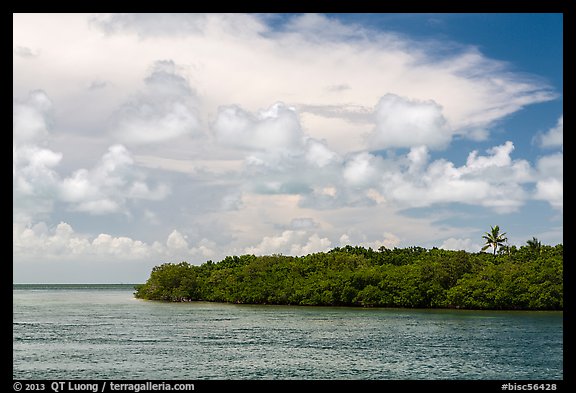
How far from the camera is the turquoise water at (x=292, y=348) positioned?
80.4ft

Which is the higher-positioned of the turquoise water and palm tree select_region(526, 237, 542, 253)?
palm tree select_region(526, 237, 542, 253)

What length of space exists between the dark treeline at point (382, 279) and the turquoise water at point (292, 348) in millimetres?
7614

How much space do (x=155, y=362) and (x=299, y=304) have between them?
139ft

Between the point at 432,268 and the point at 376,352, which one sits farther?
the point at 432,268

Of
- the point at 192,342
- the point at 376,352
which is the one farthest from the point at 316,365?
the point at 192,342

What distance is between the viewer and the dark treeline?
184 ft

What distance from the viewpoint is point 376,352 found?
29734 millimetres

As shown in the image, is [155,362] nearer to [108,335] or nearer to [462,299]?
[108,335]

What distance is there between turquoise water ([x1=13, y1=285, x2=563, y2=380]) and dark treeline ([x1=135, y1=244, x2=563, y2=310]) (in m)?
7.61

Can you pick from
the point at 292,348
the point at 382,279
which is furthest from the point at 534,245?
the point at 292,348

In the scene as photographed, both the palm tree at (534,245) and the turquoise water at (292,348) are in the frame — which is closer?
the turquoise water at (292,348)

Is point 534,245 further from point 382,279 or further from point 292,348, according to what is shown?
point 292,348

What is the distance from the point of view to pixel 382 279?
207 feet
